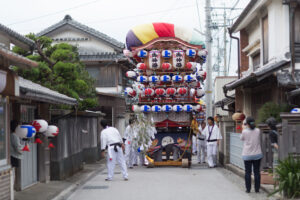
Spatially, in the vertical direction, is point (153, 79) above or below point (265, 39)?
below

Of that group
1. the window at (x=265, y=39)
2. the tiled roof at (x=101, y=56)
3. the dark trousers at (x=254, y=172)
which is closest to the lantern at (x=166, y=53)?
the window at (x=265, y=39)

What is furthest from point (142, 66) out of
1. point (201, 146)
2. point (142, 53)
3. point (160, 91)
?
point (201, 146)

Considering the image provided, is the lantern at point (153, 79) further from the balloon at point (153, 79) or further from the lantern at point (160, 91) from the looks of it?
the lantern at point (160, 91)

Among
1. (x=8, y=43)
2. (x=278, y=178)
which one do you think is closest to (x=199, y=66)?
(x=8, y=43)

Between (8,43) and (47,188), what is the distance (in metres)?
5.08

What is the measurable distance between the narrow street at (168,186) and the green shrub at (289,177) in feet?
3.84

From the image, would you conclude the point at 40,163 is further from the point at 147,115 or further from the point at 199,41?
the point at 199,41

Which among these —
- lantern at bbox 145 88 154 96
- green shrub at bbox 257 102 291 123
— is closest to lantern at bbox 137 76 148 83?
lantern at bbox 145 88 154 96

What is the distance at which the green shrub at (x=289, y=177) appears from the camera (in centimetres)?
928

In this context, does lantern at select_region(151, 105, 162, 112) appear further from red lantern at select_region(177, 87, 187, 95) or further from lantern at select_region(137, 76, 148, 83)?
lantern at select_region(137, 76, 148, 83)

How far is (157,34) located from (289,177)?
11.3 meters

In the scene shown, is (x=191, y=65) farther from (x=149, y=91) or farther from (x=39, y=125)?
(x=39, y=125)

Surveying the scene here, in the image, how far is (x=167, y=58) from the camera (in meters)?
18.5

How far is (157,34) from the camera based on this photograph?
19281 millimetres
